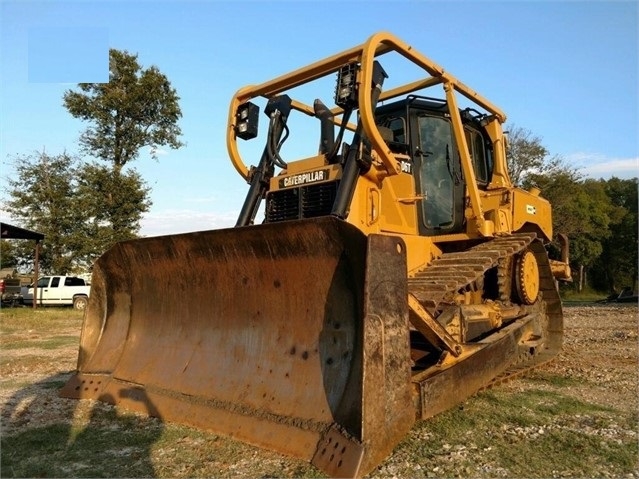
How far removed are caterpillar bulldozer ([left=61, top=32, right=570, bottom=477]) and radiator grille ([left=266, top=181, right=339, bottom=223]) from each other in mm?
16

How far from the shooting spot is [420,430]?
3781 millimetres

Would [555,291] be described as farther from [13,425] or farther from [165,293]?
[13,425]

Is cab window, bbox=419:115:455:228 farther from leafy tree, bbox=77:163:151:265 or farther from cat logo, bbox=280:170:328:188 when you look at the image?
leafy tree, bbox=77:163:151:265

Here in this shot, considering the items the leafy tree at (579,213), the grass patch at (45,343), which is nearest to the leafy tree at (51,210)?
the grass patch at (45,343)

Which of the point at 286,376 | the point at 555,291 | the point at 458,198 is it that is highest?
the point at 458,198

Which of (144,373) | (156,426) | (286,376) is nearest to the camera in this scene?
(286,376)

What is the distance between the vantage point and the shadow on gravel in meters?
3.25

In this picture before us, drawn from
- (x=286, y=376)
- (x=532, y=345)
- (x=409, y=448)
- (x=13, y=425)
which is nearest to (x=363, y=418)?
(x=409, y=448)

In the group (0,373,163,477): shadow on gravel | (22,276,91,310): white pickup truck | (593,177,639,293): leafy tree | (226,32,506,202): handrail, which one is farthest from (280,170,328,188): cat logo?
(593,177,639,293): leafy tree

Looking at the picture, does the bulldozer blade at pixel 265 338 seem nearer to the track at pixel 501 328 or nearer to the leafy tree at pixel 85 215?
the track at pixel 501 328

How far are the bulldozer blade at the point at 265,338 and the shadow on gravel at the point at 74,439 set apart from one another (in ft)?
0.71

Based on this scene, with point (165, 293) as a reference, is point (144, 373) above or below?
below

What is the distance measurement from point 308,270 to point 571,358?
4.84 meters

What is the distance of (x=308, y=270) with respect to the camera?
12.6 feet
